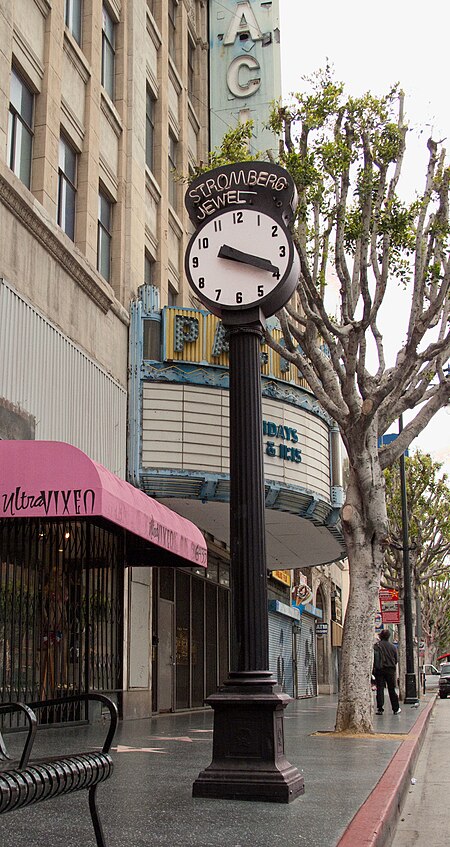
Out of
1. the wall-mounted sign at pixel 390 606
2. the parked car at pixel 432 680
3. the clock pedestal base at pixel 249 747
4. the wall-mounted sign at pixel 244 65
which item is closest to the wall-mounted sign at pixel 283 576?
the wall-mounted sign at pixel 390 606

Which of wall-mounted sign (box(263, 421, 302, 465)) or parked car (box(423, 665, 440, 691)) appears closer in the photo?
wall-mounted sign (box(263, 421, 302, 465))

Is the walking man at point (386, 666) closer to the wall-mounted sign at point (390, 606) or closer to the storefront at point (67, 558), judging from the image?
the storefront at point (67, 558)

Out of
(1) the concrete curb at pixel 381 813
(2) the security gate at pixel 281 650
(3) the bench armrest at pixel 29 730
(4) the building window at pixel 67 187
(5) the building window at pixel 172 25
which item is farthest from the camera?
(2) the security gate at pixel 281 650

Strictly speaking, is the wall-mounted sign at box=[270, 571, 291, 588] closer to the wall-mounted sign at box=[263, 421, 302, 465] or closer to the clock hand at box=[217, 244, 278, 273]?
the wall-mounted sign at box=[263, 421, 302, 465]

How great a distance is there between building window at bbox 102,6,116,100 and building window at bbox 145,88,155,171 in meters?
1.90

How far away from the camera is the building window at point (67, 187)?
15.2 m

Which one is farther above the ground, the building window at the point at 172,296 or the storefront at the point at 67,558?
the building window at the point at 172,296

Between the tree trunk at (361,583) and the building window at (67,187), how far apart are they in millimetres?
6508

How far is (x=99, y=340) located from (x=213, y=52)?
1348cm

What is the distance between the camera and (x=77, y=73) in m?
16.0

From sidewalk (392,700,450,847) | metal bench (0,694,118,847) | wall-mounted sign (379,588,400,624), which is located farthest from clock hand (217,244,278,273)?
wall-mounted sign (379,588,400,624)

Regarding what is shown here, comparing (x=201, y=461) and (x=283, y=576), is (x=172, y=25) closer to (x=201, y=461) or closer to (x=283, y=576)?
(x=201, y=461)

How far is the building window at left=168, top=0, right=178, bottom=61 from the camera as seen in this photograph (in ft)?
76.6

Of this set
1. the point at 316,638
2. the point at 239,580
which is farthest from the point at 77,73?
the point at 316,638
